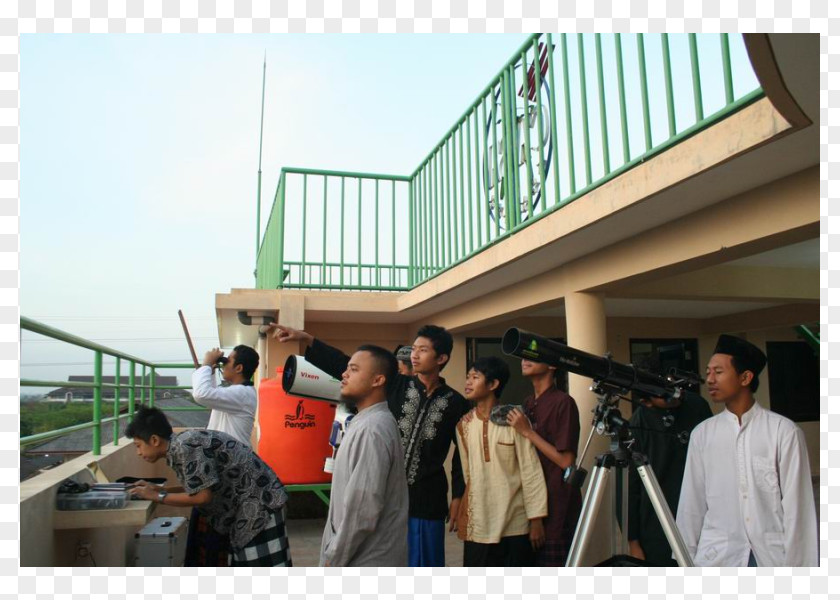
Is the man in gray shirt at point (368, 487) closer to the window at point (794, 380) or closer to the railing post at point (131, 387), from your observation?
the railing post at point (131, 387)

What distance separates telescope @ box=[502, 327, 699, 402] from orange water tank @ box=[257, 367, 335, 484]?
140 inches

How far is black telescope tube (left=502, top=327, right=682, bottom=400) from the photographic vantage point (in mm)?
2557

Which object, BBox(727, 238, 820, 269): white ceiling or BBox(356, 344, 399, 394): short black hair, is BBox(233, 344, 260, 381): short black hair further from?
BBox(727, 238, 820, 269): white ceiling

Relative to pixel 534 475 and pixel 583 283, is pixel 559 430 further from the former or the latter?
pixel 583 283

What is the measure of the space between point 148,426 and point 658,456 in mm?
2319

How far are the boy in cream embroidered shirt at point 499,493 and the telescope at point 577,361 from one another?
18.9 inches

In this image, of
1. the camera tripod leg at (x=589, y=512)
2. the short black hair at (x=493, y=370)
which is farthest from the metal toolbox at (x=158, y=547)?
the camera tripod leg at (x=589, y=512)

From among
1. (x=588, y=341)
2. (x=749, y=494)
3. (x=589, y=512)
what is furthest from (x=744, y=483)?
(x=588, y=341)

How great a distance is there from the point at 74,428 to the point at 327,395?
5.58 ft

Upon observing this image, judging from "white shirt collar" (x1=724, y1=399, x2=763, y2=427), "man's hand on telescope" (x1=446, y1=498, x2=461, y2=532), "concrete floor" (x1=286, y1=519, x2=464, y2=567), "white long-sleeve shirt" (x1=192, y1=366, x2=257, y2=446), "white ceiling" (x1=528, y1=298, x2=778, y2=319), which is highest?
"white ceiling" (x1=528, y1=298, x2=778, y2=319)

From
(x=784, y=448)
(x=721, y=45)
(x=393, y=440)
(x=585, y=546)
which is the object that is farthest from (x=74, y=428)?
(x=721, y=45)

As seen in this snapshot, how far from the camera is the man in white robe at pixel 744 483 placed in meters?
2.05

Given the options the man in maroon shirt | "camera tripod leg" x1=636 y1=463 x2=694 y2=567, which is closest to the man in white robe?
"camera tripod leg" x1=636 y1=463 x2=694 y2=567

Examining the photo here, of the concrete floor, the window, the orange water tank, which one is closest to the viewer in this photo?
the concrete floor
